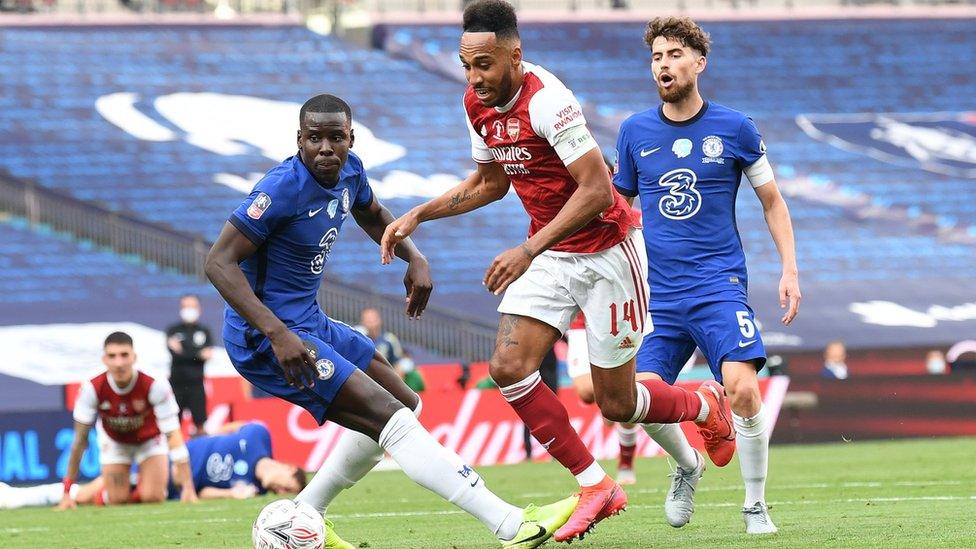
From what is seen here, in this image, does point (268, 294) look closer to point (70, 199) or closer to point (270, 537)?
point (270, 537)

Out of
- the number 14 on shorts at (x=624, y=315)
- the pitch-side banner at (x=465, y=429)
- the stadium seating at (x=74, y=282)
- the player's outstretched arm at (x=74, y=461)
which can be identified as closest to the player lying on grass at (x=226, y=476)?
the player's outstretched arm at (x=74, y=461)

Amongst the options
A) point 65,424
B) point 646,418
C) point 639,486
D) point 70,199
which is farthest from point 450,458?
point 70,199

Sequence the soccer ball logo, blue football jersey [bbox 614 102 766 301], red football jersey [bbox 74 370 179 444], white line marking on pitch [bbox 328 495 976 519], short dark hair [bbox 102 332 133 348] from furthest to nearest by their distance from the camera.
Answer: red football jersey [bbox 74 370 179 444], short dark hair [bbox 102 332 133 348], white line marking on pitch [bbox 328 495 976 519], blue football jersey [bbox 614 102 766 301], the soccer ball logo

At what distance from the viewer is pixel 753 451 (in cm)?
729

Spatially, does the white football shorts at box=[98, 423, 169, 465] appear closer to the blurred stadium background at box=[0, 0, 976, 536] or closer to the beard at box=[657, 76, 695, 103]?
the blurred stadium background at box=[0, 0, 976, 536]

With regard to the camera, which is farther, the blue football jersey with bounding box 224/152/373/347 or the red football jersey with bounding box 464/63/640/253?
the red football jersey with bounding box 464/63/640/253

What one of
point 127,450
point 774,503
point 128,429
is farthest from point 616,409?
point 127,450

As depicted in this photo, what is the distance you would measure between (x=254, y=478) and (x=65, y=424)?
2903 millimetres

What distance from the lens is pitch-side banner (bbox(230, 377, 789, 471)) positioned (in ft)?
52.6

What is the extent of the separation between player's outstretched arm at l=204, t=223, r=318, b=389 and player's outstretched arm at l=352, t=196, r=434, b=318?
2.69ft

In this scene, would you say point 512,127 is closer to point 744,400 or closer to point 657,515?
point 744,400

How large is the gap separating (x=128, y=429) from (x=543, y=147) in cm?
696

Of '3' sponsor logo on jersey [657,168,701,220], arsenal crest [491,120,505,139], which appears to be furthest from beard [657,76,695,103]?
arsenal crest [491,120,505,139]

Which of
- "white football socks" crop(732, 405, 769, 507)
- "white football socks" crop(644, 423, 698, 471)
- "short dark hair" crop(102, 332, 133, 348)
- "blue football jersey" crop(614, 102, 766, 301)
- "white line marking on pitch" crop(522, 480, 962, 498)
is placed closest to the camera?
"white football socks" crop(732, 405, 769, 507)
